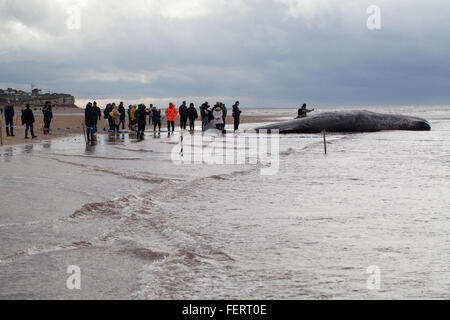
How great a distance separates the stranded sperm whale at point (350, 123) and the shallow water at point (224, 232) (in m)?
15.1

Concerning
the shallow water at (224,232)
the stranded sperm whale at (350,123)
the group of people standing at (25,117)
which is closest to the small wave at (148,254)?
the shallow water at (224,232)

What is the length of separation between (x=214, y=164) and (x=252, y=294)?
9116mm

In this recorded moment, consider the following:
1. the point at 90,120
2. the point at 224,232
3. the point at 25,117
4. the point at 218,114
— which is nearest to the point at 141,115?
the point at 90,120

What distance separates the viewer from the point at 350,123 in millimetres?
26688

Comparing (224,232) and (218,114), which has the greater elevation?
(218,114)

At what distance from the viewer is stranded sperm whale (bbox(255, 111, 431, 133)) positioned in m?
26.7

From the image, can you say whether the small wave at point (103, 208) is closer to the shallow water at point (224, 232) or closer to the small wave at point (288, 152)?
the shallow water at point (224, 232)

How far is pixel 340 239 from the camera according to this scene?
5.75 m

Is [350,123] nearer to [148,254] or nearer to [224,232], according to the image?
[224,232]

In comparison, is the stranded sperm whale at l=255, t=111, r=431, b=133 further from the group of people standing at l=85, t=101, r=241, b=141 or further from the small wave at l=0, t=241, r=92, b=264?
the small wave at l=0, t=241, r=92, b=264

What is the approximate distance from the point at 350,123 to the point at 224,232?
21.7m

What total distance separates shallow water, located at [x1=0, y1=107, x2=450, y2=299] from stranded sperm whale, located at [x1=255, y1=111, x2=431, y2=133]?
15.1 metres
